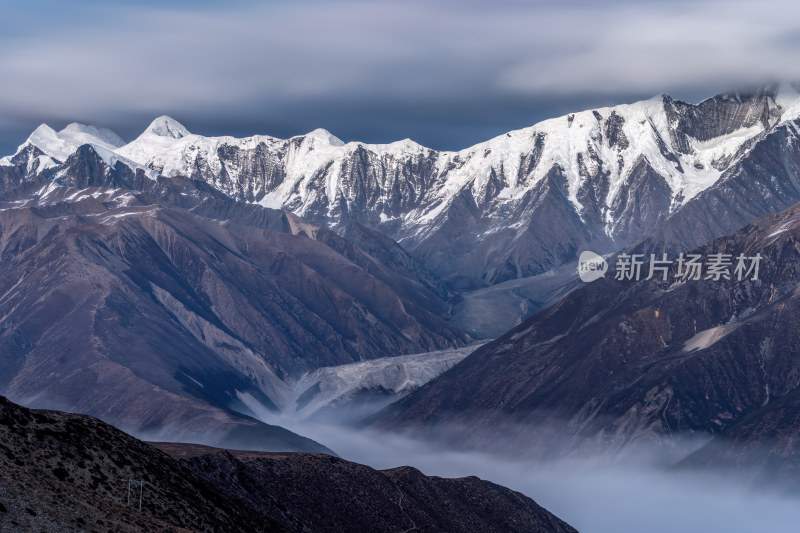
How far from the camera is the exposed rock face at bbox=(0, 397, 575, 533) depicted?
323 feet

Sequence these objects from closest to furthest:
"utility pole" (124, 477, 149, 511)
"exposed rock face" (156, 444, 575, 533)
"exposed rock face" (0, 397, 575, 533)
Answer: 1. "exposed rock face" (0, 397, 575, 533)
2. "utility pole" (124, 477, 149, 511)
3. "exposed rock face" (156, 444, 575, 533)

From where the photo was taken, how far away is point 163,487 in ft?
440

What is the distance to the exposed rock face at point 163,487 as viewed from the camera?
323ft

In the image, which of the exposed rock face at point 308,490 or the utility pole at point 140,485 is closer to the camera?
the utility pole at point 140,485

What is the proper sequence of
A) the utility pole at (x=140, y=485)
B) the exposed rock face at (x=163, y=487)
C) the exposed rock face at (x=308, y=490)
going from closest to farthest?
the exposed rock face at (x=163, y=487), the utility pole at (x=140, y=485), the exposed rock face at (x=308, y=490)

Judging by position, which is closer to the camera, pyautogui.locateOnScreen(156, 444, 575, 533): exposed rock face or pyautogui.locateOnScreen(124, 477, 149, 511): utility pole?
pyautogui.locateOnScreen(124, 477, 149, 511): utility pole

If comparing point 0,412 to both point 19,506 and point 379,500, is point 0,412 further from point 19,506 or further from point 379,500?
point 379,500

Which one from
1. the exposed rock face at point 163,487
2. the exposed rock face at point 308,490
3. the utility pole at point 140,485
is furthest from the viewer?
the exposed rock face at point 308,490

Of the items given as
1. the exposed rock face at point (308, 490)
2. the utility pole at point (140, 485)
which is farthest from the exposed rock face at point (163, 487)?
the utility pole at point (140, 485)

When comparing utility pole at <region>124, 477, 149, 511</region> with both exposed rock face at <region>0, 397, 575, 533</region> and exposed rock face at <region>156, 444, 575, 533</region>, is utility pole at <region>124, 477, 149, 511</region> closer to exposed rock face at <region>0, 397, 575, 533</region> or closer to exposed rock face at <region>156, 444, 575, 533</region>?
exposed rock face at <region>0, 397, 575, 533</region>

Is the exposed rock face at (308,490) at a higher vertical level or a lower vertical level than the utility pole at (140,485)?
higher

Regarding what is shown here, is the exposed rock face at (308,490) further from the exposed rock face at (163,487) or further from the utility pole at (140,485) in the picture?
the utility pole at (140,485)

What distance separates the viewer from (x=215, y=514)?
13912 centimetres

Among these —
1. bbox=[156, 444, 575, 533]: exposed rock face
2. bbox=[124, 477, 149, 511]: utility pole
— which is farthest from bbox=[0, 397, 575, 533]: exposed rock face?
bbox=[124, 477, 149, 511]: utility pole
